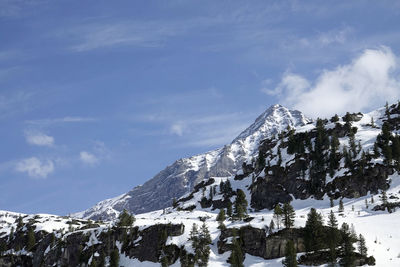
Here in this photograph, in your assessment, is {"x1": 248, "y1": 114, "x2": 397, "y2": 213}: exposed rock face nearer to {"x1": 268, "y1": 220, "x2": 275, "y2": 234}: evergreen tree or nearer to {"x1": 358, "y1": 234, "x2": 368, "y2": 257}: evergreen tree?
{"x1": 268, "y1": 220, "x2": 275, "y2": 234}: evergreen tree

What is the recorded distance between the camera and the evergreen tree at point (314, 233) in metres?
107

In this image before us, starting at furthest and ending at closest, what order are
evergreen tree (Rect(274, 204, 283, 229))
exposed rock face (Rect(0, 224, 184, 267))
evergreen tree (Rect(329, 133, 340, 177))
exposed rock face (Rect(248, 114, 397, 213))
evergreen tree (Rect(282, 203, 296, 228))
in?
evergreen tree (Rect(329, 133, 340, 177))
exposed rock face (Rect(248, 114, 397, 213))
exposed rock face (Rect(0, 224, 184, 267))
evergreen tree (Rect(274, 204, 283, 229))
evergreen tree (Rect(282, 203, 296, 228))

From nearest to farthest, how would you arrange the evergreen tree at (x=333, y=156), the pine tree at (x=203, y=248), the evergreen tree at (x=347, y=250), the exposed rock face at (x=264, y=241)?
the evergreen tree at (x=347, y=250), the pine tree at (x=203, y=248), the exposed rock face at (x=264, y=241), the evergreen tree at (x=333, y=156)

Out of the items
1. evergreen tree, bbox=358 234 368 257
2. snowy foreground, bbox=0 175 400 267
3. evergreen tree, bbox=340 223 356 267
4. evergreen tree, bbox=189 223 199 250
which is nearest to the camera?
evergreen tree, bbox=340 223 356 267

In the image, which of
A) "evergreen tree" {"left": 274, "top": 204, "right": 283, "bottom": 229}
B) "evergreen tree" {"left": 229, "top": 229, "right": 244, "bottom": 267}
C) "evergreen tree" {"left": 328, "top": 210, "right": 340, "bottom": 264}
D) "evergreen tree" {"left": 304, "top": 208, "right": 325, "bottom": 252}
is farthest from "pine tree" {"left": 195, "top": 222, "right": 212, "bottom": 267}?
"evergreen tree" {"left": 328, "top": 210, "right": 340, "bottom": 264}

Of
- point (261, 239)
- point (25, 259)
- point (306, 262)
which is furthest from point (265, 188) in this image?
point (25, 259)

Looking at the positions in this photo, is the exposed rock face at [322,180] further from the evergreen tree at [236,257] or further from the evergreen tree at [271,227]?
the evergreen tree at [236,257]

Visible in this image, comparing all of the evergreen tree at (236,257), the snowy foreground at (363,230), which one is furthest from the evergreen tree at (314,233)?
the evergreen tree at (236,257)

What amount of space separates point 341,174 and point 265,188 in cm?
3840

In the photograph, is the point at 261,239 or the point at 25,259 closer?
the point at 261,239

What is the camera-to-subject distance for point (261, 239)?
120312 millimetres

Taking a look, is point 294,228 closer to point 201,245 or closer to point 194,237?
point 201,245

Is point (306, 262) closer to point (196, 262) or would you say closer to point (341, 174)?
point (196, 262)

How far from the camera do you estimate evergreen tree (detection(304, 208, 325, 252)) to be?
4225 inches
